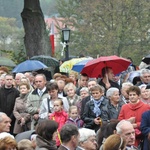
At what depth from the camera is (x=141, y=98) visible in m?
12.8

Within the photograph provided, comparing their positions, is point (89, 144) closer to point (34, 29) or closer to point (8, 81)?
A: point (8, 81)

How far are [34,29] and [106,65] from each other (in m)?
11.8

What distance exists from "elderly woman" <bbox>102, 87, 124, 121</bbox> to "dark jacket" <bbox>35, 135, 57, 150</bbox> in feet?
10.9

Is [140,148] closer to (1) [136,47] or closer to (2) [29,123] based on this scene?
(2) [29,123]

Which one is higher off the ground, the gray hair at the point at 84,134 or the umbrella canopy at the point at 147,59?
the umbrella canopy at the point at 147,59

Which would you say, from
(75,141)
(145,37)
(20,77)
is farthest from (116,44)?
(75,141)

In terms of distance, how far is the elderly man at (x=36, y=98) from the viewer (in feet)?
45.7

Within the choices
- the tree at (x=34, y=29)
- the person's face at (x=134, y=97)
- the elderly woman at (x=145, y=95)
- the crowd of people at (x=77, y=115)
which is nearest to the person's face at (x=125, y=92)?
the crowd of people at (x=77, y=115)

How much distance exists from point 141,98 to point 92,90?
0.95 metres

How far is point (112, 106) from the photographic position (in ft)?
41.8

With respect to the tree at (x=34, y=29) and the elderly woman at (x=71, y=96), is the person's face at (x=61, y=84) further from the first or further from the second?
the tree at (x=34, y=29)

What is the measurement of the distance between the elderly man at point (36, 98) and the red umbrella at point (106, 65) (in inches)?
60.5

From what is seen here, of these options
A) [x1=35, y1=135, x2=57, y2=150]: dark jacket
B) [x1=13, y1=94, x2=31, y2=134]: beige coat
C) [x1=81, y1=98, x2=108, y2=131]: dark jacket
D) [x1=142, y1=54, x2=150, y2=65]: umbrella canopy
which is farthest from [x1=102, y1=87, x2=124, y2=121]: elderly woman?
[x1=142, y1=54, x2=150, y2=65]: umbrella canopy

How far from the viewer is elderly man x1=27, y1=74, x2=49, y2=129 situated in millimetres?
13922
